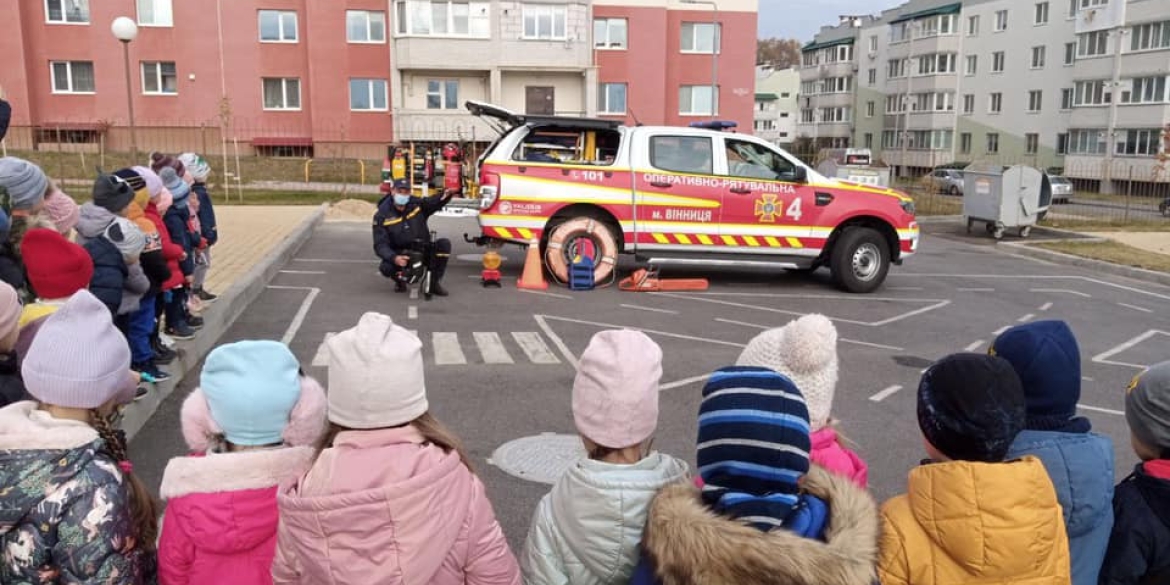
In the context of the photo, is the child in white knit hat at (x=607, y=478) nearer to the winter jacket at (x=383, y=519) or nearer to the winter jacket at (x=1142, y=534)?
the winter jacket at (x=383, y=519)

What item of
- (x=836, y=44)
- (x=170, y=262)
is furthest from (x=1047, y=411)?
(x=836, y=44)

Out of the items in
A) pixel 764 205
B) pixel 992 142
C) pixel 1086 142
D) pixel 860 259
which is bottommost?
pixel 860 259

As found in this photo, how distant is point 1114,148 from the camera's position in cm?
5338

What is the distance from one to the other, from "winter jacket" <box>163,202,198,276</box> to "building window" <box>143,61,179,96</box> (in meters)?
36.8

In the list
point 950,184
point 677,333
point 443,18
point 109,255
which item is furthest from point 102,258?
point 950,184

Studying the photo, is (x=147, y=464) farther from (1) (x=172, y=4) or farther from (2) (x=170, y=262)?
(1) (x=172, y=4)

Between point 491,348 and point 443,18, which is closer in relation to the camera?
point 491,348

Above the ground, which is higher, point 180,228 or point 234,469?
point 180,228

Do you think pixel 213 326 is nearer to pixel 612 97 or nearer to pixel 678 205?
pixel 678 205

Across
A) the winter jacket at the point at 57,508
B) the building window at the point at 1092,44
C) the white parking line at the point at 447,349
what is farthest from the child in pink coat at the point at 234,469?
the building window at the point at 1092,44

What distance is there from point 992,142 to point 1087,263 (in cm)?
5517

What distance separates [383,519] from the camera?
2430mm

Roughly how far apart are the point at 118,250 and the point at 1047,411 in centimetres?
571

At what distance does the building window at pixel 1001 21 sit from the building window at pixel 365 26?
47076 millimetres
